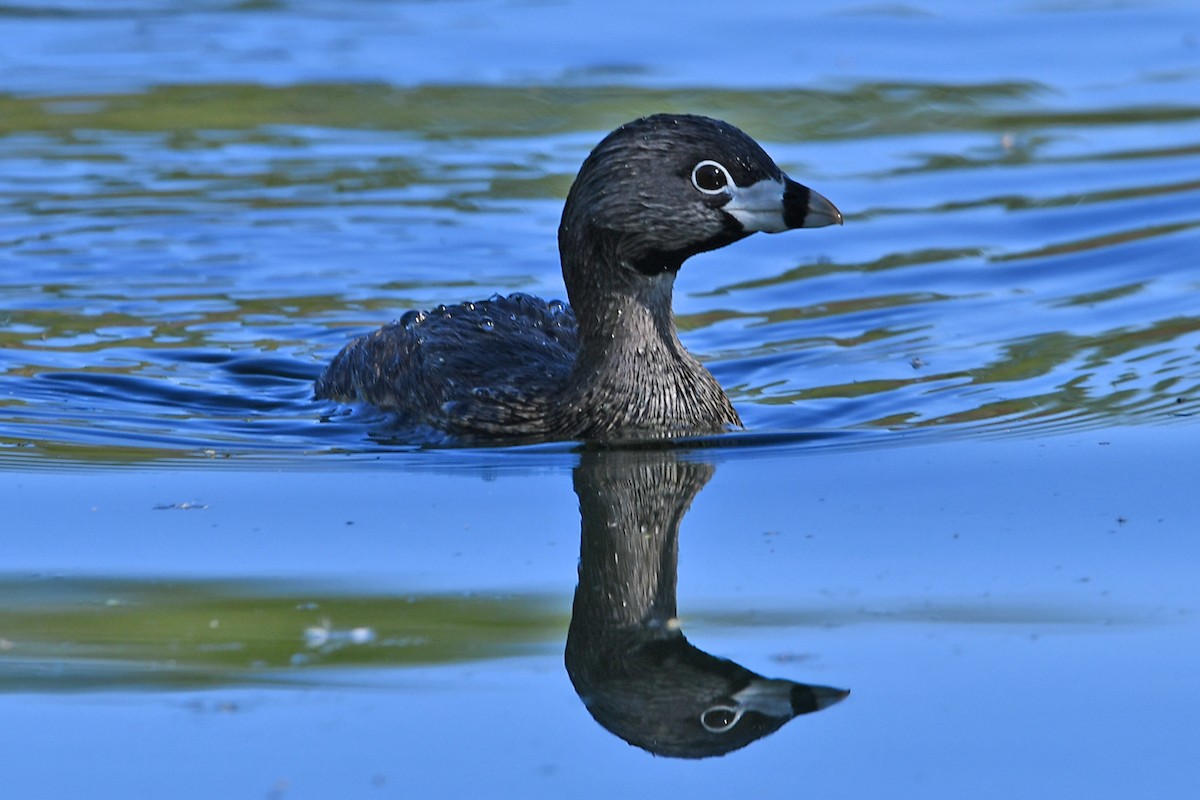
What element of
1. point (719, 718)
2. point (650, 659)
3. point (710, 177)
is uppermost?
point (710, 177)

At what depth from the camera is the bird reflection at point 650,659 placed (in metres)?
5.00

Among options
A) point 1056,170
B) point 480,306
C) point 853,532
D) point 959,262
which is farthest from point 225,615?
point 1056,170

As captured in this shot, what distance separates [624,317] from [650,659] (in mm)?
3001

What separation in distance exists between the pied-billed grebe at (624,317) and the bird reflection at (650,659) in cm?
105

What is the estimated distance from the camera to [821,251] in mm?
12336

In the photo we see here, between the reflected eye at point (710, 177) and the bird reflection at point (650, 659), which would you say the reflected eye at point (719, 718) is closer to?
the bird reflection at point (650, 659)

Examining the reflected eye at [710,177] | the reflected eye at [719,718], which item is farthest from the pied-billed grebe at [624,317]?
the reflected eye at [719,718]

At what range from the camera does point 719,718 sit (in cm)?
504

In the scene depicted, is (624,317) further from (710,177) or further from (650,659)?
(650,659)

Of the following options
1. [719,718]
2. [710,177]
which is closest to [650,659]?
[719,718]

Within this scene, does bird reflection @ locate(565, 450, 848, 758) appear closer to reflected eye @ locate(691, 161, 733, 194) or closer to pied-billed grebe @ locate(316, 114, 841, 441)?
pied-billed grebe @ locate(316, 114, 841, 441)

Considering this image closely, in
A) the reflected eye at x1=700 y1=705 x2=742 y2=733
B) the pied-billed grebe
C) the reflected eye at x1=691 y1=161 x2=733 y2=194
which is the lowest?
the reflected eye at x1=700 y1=705 x2=742 y2=733

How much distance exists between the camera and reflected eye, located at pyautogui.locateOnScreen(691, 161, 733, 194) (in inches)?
313

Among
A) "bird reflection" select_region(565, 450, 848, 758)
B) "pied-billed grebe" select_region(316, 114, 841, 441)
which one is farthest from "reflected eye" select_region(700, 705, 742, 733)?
"pied-billed grebe" select_region(316, 114, 841, 441)
